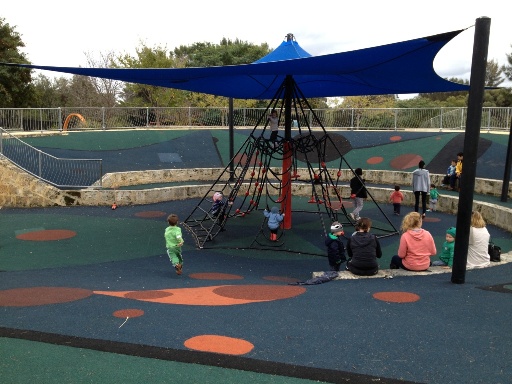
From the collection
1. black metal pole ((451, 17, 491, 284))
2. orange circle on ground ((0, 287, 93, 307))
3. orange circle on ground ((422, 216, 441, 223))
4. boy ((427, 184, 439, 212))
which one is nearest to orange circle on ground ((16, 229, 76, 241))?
orange circle on ground ((0, 287, 93, 307))

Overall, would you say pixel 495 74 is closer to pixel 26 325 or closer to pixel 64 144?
pixel 64 144

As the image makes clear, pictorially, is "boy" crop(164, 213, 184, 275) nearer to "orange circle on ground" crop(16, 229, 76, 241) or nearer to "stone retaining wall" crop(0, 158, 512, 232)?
"orange circle on ground" crop(16, 229, 76, 241)

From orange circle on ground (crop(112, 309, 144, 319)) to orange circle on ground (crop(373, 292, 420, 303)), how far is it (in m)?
3.15

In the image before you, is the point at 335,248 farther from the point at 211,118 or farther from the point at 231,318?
the point at 211,118

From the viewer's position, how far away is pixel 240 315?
5.86 metres

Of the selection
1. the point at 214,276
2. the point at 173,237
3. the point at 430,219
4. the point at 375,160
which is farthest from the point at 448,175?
the point at 173,237

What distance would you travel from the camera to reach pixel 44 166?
18125 mm

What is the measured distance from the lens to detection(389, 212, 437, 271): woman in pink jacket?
27.3ft

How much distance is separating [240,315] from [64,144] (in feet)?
61.6

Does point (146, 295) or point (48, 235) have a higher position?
point (146, 295)

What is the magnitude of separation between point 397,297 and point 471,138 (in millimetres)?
2543

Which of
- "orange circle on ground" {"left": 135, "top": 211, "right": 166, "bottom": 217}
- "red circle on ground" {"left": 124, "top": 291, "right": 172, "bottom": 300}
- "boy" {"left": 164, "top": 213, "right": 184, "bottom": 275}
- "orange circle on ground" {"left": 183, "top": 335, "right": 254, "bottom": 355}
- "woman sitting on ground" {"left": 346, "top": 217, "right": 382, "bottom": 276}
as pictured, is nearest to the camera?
"orange circle on ground" {"left": 183, "top": 335, "right": 254, "bottom": 355}

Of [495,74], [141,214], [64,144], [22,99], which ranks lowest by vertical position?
[141,214]

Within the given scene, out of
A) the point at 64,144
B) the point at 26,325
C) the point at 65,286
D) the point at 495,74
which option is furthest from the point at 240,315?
the point at 495,74
